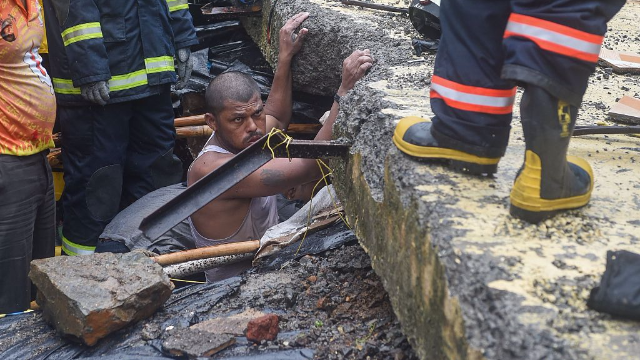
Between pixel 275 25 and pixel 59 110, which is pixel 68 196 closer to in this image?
pixel 59 110

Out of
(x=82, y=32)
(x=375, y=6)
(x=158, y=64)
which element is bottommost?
(x=158, y=64)

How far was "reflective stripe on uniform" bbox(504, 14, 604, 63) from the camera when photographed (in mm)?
1646

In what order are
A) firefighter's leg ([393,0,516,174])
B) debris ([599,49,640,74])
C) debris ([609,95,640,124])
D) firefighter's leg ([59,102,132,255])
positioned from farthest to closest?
firefighter's leg ([59,102,132,255]), debris ([599,49,640,74]), debris ([609,95,640,124]), firefighter's leg ([393,0,516,174])

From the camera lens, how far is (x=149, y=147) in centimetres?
483

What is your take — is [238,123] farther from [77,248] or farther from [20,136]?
[77,248]

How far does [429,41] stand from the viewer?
11.6 ft

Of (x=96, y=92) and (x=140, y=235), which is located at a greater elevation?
(x=96, y=92)

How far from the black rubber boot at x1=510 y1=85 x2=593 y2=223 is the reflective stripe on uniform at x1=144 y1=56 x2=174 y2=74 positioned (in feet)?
10.7

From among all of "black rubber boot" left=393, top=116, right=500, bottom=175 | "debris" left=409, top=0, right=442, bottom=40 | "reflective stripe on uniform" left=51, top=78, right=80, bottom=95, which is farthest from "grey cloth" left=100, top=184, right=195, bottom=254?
"black rubber boot" left=393, top=116, right=500, bottom=175

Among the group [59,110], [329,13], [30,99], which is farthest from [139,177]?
[329,13]

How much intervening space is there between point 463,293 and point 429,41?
2312mm

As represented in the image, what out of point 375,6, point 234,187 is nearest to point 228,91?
point 234,187

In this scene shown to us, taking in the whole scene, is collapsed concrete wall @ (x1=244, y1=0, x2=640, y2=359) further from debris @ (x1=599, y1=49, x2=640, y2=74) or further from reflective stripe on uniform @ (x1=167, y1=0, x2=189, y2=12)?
reflective stripe on uniform @ (x1=167, y1=0, x2=189, y2=12)

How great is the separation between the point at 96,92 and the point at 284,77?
122 cm
